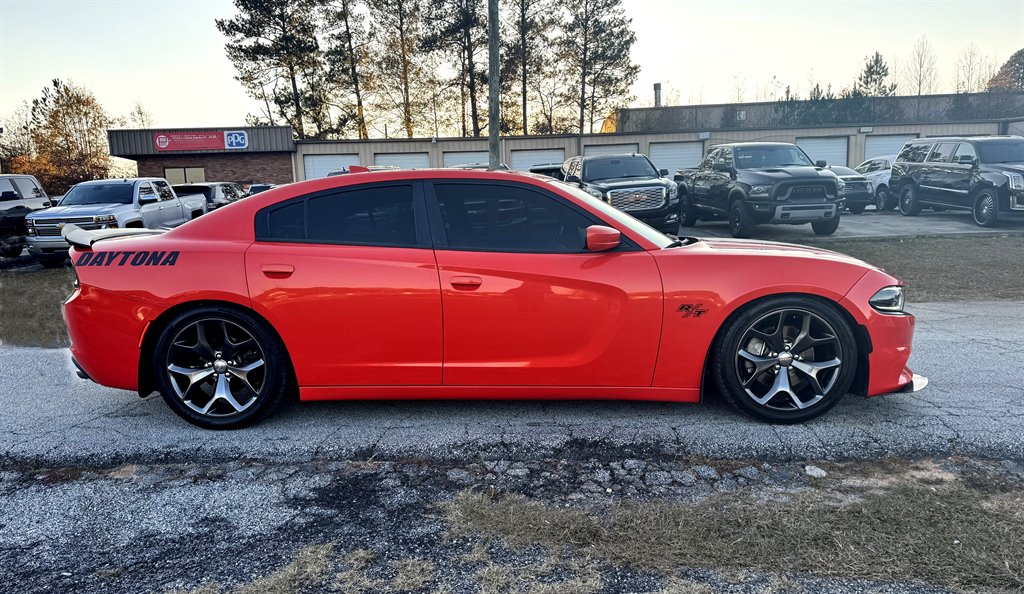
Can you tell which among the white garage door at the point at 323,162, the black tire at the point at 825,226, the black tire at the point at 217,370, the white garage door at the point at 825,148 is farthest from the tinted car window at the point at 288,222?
the white garage door at the point at 825,148

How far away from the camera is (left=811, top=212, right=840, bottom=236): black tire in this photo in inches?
566

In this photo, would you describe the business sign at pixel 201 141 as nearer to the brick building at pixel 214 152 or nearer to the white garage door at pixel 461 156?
the brick building at pixel 214 152

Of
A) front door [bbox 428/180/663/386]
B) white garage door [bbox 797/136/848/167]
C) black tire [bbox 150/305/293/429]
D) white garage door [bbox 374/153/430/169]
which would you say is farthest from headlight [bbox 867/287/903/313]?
white garage door [bbox 797/136/848/167]

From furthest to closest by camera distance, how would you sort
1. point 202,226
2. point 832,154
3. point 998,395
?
1. point 832,154
2. point 998,395
3. point 202,226

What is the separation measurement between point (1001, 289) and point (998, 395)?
4.89 m

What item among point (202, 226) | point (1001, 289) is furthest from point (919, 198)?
point (202, 226)

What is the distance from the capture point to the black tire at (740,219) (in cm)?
1395

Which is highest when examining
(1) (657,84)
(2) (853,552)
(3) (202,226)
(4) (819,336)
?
(1) (657,84)

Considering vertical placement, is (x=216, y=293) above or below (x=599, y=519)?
above

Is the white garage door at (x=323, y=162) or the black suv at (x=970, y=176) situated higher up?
the white garage door at (x=323, y=162)

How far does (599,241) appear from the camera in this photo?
12.7 ft

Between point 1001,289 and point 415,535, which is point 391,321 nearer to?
point 415,535

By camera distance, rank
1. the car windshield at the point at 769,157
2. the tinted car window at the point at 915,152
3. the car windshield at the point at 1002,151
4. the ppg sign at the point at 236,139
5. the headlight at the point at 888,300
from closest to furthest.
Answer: the headlight at the point at 888,300 < the car windshield at the point at 769,157 < the car windshield at the point at 1002,151 < the tinted car window at the point at 915,152 < the ppg sign at the point at 236,139

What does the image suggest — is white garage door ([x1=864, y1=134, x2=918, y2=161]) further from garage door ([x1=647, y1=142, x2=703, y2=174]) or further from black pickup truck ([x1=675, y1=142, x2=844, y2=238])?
black pickup truck ([x1=675, y1=142, x2=844, y2=238])
